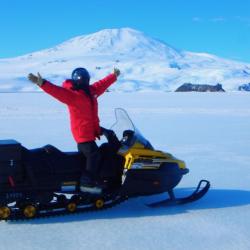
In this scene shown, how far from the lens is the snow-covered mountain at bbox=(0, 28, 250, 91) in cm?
10162

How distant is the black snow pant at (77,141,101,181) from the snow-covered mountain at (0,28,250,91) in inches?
2742

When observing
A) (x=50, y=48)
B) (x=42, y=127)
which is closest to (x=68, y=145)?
(x=42, y=127)

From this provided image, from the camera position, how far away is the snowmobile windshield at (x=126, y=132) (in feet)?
15.4

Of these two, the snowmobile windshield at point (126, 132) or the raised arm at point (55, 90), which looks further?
the snowmobile windshield at point (126, 132)

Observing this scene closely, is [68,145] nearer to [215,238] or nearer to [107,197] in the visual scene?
[107,197]

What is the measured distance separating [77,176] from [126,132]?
62 cm

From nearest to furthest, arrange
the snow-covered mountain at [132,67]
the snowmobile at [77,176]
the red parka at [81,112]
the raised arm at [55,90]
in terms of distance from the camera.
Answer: the raised arm at [55,90] → the snowmobile at [77,176] → the red parka at [81,112] → the snow-covered mountain at [132,67]

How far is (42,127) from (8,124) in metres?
1.20

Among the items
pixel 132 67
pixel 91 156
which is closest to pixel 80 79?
pixel 91 156

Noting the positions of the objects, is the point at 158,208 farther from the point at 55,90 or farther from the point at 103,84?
the point at 55,90

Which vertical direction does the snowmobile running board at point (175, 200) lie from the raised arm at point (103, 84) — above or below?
below

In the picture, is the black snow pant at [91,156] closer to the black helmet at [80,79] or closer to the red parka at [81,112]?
the red parka at [81,112]

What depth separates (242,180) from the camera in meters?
5.94

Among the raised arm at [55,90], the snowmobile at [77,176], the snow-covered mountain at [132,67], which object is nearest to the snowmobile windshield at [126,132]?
the snowmobile at [77,176]
